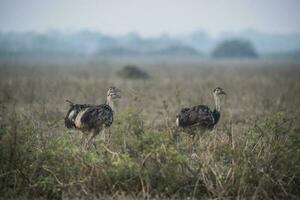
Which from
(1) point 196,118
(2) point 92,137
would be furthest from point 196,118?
(2) point 92,137

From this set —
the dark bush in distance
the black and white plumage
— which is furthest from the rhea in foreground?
the dark bush in distance

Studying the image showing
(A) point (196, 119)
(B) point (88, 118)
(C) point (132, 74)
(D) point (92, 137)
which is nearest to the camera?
(B) point (88, 118)

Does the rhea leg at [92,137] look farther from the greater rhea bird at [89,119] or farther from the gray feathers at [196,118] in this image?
the gray feathers at [196,118]

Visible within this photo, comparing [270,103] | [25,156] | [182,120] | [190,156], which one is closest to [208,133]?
[182,120]

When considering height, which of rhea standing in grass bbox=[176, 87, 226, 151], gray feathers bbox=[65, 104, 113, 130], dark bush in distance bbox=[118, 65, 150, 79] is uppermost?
gray feathers bbox=[65, 104, 113, 130]

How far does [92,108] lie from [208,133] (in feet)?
6.60

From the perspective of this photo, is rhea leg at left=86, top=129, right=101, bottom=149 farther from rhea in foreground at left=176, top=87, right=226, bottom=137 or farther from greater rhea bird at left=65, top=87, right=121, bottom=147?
rhea in foreground at left=176, top=87, right=226, bottom=137

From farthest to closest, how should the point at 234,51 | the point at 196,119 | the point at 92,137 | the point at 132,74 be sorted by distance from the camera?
1. the point at 234,51
2. the point at 132,74
3. the point at 196,119
4. the point at 92,137

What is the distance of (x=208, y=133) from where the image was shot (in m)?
10.7

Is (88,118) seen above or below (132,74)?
above

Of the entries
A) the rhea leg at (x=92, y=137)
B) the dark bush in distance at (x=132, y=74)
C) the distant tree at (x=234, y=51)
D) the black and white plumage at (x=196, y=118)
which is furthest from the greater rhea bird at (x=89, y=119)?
the distant tree at (x=234, y=51)

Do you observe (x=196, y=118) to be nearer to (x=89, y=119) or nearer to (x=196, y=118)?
(x=196, y=118)

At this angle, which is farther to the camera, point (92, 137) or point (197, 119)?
point (197, 119)

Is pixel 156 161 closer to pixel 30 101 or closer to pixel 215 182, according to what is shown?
pixel 215 182
